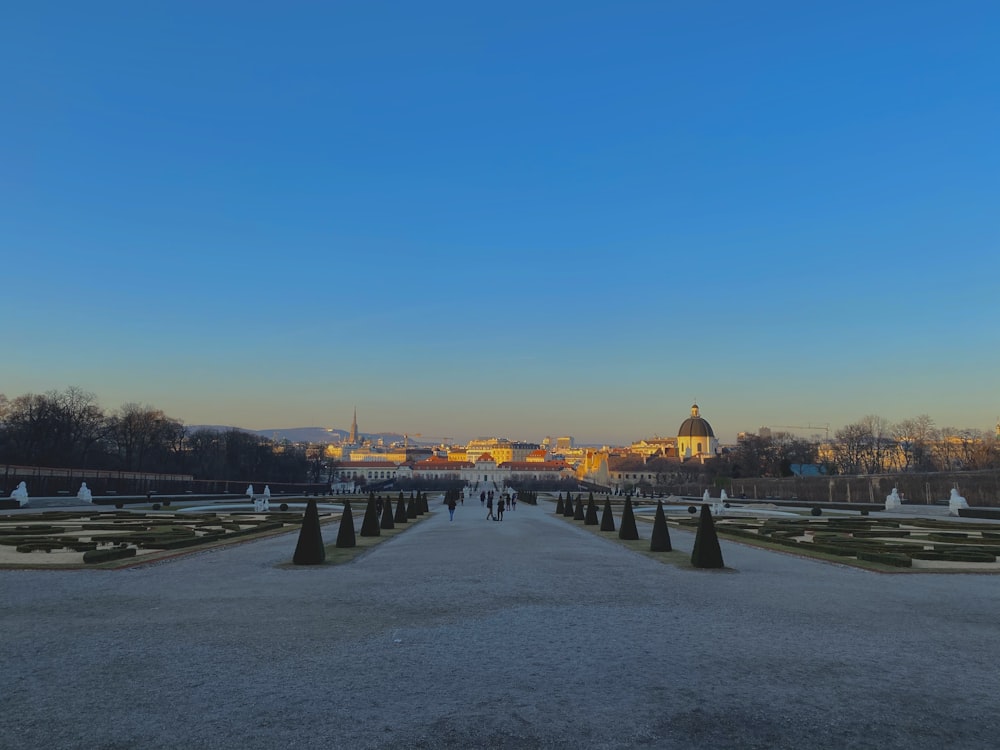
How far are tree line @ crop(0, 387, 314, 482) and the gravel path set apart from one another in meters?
66.6

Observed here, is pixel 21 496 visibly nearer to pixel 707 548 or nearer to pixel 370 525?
pixel 370 525

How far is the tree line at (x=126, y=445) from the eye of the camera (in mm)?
71719

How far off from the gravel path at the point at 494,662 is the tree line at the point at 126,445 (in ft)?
219

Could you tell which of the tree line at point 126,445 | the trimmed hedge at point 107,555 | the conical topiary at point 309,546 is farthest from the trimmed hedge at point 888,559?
the tree line at point 126,445

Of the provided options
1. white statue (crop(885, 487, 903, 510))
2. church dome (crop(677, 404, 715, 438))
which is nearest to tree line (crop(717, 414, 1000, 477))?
white statue (crop(885, 487, 903, 510))

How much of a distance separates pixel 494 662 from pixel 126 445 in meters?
91.8

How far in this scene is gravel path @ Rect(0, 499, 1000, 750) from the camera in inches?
230

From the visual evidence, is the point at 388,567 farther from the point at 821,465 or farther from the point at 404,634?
the point at 821,465

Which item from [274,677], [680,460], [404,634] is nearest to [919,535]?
[404,634]

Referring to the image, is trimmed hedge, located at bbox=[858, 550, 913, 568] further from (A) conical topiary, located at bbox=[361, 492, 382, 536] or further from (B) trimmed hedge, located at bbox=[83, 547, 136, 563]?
(B) trimmed hedge, located at bbox=[83, 547, 136, 563]

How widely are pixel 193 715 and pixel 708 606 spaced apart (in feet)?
27.5

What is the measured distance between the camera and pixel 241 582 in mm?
14164

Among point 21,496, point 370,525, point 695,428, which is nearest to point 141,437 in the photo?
point 21,496

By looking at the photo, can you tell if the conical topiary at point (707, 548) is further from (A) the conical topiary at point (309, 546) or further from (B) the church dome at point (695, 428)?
(B) the church dome at point (695, 428)
